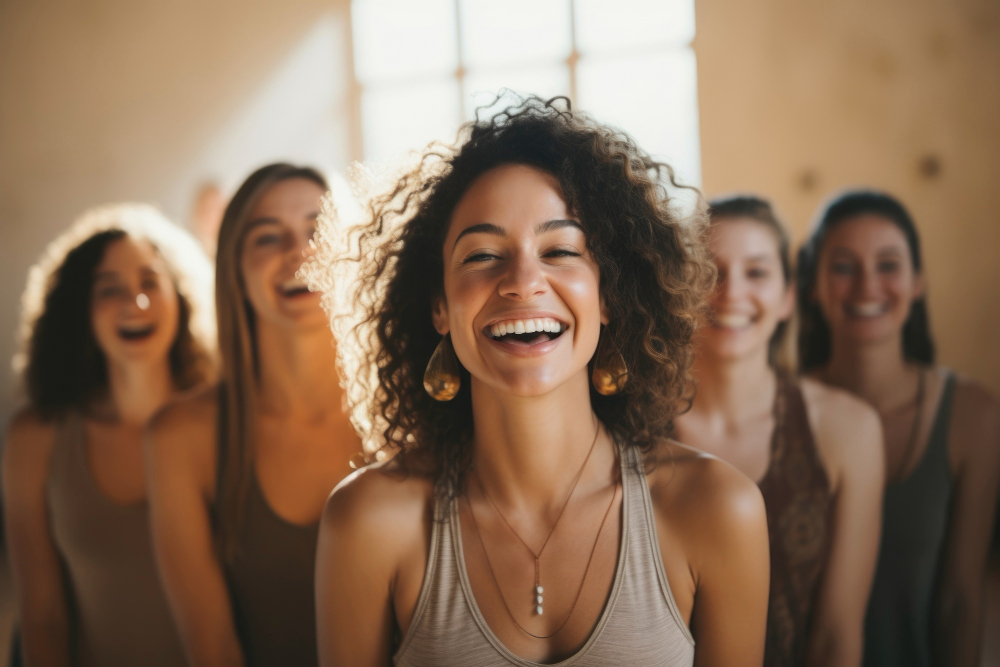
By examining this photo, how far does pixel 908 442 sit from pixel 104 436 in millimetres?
2381

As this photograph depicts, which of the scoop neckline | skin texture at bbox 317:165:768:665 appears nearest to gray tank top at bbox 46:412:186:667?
skin texture at bbox 317:165:768:665

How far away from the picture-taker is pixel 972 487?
6.47 ft

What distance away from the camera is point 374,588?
1.37 m

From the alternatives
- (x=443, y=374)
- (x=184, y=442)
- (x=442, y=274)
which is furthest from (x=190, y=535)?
(x=442, y=274)

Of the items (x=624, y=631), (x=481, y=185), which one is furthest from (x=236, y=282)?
(x=624, y=631)

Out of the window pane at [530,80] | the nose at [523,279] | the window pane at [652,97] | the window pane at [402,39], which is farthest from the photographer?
the window pane at [402,39]

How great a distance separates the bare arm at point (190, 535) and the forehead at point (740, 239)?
145 cm

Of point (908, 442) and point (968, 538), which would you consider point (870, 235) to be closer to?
point (908, 442)

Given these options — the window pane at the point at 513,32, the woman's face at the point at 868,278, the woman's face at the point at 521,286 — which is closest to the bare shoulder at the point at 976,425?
the woman's face at the point at 868,278

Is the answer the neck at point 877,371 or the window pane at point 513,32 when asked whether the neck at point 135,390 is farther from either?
the window pane at point 513,32

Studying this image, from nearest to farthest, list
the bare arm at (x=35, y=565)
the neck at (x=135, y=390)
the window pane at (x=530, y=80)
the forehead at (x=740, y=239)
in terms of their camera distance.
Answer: the forehead at (x=740, y=239), the bare arm at (x=35, y=565), the neck at (x=135, y=390), the window pane at (x=530, y=80)

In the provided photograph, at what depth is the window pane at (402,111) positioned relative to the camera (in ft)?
20.7

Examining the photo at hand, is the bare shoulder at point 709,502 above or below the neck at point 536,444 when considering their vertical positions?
below

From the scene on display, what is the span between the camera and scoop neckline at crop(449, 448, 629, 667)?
128 cm
